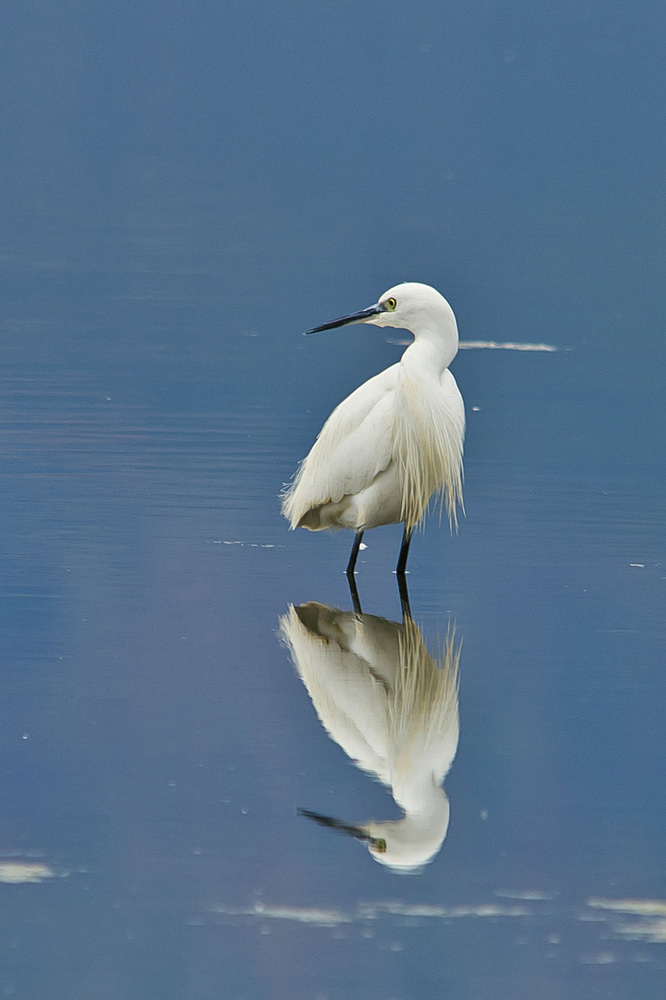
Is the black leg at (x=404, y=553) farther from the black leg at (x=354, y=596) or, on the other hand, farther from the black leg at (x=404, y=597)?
the black leg at (x=354, y=596)

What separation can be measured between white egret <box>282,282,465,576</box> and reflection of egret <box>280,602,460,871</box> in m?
0.65

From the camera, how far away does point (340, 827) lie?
339 centimetres

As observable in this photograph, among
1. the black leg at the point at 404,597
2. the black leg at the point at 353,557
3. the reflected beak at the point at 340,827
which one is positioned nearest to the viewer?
the reflected beak at the point at 340,827

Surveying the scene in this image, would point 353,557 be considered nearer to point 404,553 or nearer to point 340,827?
point 404,553

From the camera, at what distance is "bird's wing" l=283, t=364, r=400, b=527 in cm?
559

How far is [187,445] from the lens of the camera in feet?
23.9

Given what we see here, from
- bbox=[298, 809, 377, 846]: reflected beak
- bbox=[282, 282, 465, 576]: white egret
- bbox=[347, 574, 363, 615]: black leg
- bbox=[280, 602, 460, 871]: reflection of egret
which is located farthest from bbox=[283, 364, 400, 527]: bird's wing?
bbox=[298, 809, 377, 846]: reflected beak

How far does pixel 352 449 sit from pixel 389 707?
5.42ft

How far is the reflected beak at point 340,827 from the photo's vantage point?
3.35 m

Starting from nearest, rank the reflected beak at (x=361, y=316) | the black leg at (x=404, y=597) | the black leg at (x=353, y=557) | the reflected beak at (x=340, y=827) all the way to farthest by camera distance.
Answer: the reflected beak at (x=340, y=827) → the black leg at (x=404, y=597) → the black leg at (x=353, y=557) → the reflected beak at (x=361, y=316)

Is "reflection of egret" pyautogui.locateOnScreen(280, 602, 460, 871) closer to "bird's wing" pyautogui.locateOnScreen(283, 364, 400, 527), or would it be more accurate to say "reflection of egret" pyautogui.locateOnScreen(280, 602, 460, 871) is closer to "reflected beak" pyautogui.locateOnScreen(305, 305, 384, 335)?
"bird's wing" pyautogui.locateOnScreen(283, 364, 400, 527)

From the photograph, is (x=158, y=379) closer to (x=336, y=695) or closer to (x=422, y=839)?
(x=336, y=695)

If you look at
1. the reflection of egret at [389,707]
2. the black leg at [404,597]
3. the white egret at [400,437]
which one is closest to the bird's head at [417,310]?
the white egret at [400,437]

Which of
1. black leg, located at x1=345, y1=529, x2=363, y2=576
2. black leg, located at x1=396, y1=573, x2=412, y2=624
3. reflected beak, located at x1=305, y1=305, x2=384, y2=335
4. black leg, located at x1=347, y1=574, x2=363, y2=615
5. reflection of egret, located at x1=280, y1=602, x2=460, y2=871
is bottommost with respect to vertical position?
reflection of egret, located at x1=280, y1=602, x2=460, y2=871
